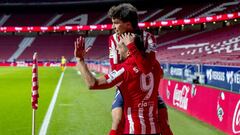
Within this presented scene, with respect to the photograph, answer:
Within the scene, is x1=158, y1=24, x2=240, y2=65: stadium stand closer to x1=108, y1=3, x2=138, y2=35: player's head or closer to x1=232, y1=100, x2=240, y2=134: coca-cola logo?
x1=232, y1=100, x2=240, y2=134: coca-cola logo

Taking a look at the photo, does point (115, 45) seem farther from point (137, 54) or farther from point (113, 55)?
point (137, 54)

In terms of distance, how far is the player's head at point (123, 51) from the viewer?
353 centimetres

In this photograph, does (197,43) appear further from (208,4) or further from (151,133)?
(151,133)

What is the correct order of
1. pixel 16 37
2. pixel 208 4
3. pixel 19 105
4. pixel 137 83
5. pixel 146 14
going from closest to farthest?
pixel 137 83, pixel 19 105, pixel 208 4, pixel 146 14, pixel 16 37

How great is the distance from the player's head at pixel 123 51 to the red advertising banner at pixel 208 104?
17.3ft

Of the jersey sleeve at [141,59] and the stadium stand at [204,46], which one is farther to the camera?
the stadium stand at [204,46]

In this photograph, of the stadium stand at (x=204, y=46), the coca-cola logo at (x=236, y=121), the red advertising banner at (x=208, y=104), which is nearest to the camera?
the coca-cola logo at (x=236, y=121)

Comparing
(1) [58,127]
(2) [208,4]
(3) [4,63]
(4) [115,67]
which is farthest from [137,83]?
(3) [4,63]

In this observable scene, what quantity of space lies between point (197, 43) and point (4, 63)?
34.7m

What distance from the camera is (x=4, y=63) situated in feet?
232

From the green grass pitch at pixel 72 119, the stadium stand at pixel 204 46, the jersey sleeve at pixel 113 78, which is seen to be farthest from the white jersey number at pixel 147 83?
the stadium stand at pixel 204 46

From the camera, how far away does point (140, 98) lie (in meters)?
3.49

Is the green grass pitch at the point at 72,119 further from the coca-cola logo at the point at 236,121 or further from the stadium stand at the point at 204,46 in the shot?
the stadium stand at the point at 204,46

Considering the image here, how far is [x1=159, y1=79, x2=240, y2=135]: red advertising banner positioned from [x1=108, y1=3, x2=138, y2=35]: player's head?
5.47m
